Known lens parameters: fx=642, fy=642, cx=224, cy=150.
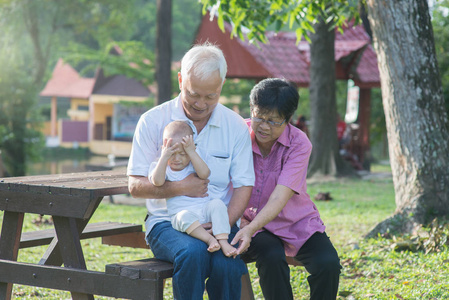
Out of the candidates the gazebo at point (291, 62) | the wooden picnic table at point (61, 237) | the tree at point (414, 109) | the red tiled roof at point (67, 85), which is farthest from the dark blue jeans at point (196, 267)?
the red tiled roof at point (67, 85)

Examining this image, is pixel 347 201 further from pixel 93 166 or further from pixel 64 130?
pixel 64 130

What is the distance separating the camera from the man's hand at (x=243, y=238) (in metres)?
3.45

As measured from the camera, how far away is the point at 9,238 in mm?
3898

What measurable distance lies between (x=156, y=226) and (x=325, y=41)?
11.0m

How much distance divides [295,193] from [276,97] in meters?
0.59

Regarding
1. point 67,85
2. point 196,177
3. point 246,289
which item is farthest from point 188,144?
point 67,85

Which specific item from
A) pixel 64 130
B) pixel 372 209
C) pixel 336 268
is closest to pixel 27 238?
pixel 336 268

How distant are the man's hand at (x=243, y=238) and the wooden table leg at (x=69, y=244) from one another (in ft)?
2.91

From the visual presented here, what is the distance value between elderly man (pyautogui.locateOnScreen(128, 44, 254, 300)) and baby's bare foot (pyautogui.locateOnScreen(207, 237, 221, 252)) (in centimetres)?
3

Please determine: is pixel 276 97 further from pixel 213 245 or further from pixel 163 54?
pixel 163 54

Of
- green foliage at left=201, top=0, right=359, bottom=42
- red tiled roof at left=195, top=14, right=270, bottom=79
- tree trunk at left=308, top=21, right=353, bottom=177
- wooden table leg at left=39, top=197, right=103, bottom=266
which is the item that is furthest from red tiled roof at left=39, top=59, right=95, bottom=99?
wooden table leg at left=39, top=197, right=103, bottom=266

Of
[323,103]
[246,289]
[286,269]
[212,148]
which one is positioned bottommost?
[246,289]

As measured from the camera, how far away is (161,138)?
11.9ft

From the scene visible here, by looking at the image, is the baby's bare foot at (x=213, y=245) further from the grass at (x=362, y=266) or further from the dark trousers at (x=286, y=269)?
the grass at (x=362, y=266)
